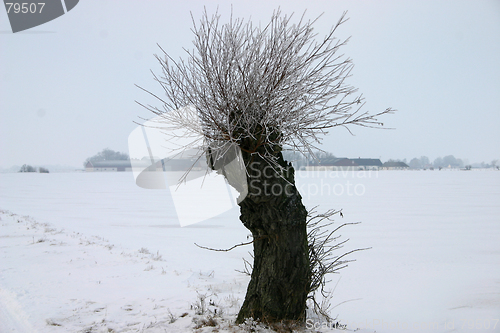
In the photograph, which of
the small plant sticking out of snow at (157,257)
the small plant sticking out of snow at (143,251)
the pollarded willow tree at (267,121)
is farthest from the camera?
the small plant sticking out of snow at (143,251)

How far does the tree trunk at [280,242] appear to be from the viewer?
11.6 feet

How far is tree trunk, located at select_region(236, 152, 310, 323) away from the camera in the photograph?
3.54 metres

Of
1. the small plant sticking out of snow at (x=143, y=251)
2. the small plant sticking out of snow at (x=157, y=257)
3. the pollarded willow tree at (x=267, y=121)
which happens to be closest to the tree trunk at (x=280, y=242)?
the pollarded willow tree at (x=267, y=121)

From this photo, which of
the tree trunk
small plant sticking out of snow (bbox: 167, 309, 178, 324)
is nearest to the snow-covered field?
small plant sticking out of snow (bbox: 167, 309, 178, 324)

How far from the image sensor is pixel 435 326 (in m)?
4.38

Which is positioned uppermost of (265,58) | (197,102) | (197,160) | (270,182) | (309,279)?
(265,58)

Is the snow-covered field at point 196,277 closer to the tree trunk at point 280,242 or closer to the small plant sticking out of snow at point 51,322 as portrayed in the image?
the small plant sticking out of snow at point 51,322

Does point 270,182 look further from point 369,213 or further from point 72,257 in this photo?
point 369,213

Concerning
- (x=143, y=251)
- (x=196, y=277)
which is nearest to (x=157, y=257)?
(x=143, y=251)

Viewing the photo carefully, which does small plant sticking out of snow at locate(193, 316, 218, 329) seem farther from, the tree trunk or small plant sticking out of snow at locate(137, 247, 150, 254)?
small plant sticking out of snow at locate(137, 247, 150, 254)

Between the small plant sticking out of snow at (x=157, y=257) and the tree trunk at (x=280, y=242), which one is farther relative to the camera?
the small plant sticking out of snow at (x=157, y=257)

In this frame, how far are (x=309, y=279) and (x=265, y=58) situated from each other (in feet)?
8.50

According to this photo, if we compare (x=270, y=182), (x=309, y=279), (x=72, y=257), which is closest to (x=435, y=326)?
(x=309, y=279)

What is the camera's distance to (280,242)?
3.56 metres
